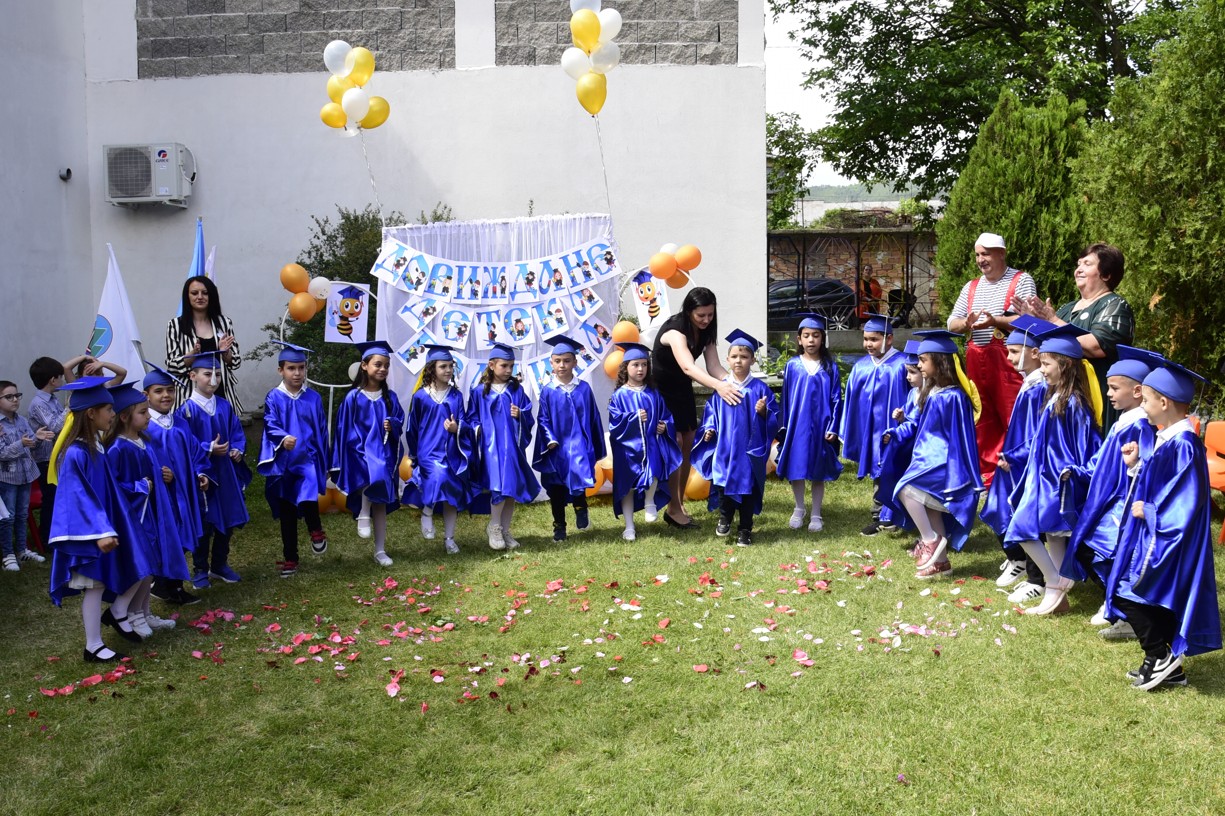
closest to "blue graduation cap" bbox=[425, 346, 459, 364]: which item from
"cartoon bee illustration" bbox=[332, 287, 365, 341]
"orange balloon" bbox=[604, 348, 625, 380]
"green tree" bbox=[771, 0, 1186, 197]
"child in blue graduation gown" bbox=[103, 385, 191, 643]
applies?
"orange balloon" bbox=[604, 348, 625, 380]

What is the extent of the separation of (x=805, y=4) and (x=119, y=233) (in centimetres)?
1277

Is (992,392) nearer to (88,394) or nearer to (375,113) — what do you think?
(88,394)

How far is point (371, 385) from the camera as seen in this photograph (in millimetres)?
7891

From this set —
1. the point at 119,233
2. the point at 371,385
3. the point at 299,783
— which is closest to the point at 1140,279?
the point at 371,385

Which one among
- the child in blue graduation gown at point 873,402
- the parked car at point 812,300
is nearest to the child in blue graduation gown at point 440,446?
the child in blue graduation gown at point 873,402

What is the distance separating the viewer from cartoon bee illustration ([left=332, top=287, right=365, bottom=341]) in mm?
9594

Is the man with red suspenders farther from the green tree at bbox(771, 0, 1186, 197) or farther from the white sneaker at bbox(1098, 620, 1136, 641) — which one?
the green tree at bbox(771, 0, 1186, 197)

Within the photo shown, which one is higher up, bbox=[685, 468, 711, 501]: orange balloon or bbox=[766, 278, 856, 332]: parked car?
bbox=[766, 278, 856, 332]: parked car

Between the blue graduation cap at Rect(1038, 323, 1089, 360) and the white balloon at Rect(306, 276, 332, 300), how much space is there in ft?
19.8

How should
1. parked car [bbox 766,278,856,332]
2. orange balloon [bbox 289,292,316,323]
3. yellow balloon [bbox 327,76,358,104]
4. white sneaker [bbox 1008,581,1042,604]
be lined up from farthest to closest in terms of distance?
1. parked car [bbox 766,278,856,332]
2. yellow balloon [bbox 327,76,358,104]
3. orange balloon [bbox 289,292,316,323]
4. white sneaker [bbox 1008,581,1042,604]

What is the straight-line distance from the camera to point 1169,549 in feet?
16.1

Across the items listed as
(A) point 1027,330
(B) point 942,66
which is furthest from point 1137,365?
(B) point 942,66

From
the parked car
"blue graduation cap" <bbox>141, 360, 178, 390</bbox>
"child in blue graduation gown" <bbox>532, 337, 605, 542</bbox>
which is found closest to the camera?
"blue graduation cap" <bbox>141, 360, 178, 390</bbox>

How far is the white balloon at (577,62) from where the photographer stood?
364 inches
